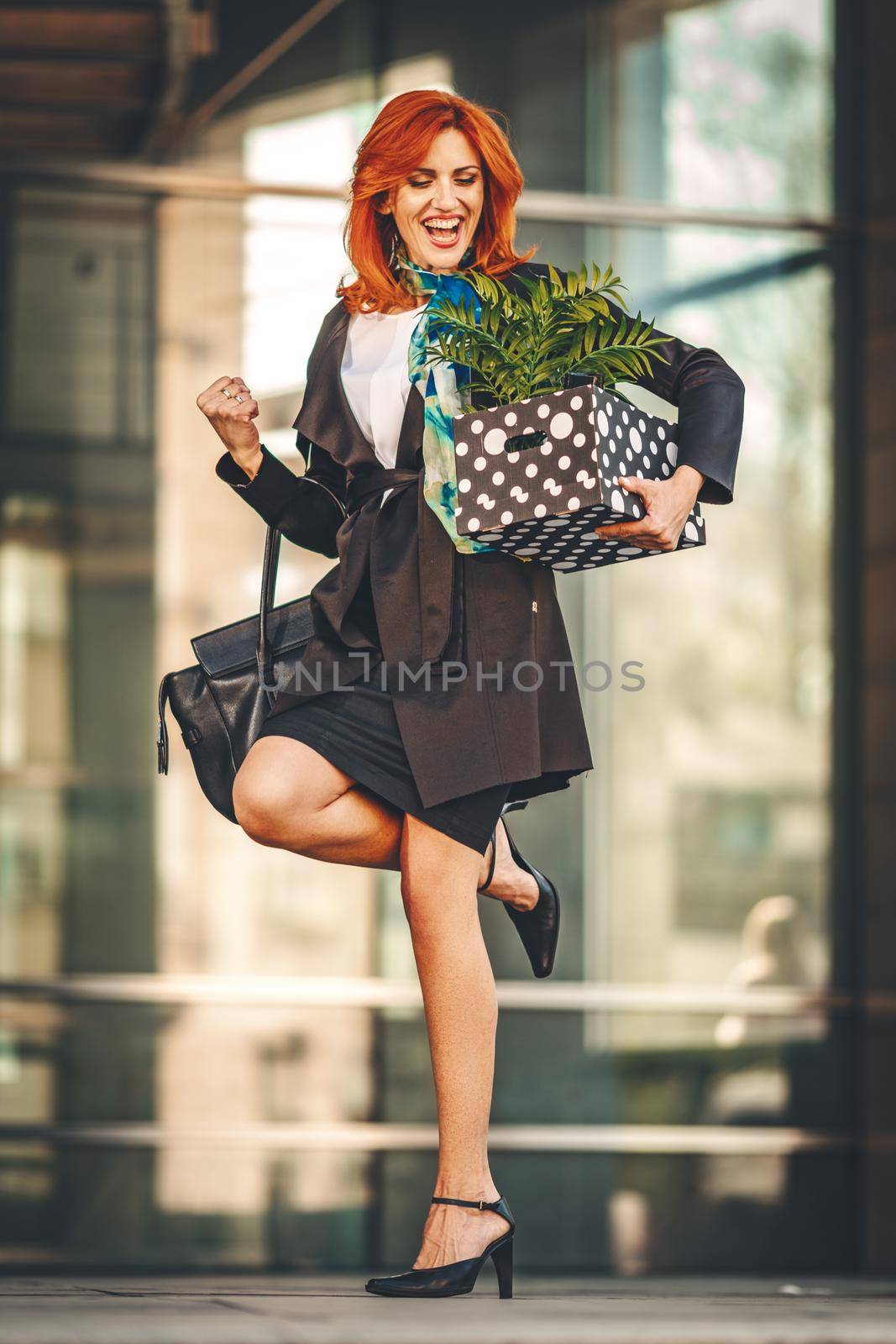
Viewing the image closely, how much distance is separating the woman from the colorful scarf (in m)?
0.03

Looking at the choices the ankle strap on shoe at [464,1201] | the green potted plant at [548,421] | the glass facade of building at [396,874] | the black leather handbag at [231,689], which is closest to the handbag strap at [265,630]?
the black leather handbag at [231,689]

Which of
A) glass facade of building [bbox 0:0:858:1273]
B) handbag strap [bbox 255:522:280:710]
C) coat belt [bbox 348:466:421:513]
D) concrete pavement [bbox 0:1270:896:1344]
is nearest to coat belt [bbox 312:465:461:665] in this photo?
coat belt [bbox 348:466:421:513]

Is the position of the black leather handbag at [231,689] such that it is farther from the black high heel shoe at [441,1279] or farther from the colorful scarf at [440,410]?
the black high heel shoe at [441,1279]

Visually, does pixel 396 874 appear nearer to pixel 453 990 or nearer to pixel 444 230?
pixel 453 990

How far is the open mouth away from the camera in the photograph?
2.82 m

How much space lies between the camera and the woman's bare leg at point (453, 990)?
2.70 m

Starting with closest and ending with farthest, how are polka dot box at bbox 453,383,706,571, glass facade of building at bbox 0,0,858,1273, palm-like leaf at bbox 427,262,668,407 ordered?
polka dot box at bbox 453,383,706,571
palm-like leaf at bbox 427,262,668,407
glass facade of building at bbox 0,0,858,1273

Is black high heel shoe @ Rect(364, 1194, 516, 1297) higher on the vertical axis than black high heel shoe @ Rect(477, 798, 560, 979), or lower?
lower

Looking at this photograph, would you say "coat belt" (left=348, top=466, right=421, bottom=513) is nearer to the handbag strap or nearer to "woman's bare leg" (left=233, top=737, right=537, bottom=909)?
the handbag strap

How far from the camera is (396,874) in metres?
5.96

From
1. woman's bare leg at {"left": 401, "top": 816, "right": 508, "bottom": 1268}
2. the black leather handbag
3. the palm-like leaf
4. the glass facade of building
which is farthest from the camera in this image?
the glass facade of building

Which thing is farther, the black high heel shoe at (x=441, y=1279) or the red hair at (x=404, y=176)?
the red hair at (x=404, y=176)

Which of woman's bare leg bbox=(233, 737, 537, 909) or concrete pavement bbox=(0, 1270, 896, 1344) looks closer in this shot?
concrete pavement bbox=(0, 1270, 896, 1344)

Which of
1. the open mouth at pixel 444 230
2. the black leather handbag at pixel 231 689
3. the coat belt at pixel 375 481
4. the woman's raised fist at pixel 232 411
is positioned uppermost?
the open mouth at pixel 444 230
